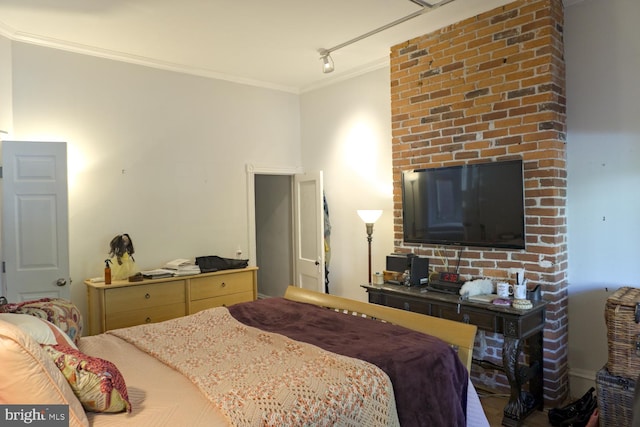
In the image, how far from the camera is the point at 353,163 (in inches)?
188

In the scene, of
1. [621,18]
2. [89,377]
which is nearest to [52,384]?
[89,377]

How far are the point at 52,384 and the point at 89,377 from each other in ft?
0.39

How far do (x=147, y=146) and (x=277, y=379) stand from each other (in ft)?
10.9

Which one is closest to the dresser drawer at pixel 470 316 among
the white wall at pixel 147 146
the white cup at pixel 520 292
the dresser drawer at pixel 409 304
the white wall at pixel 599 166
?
the dresser drawer at pixel 409 304

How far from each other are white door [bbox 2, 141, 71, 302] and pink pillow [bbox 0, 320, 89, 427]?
2.34m

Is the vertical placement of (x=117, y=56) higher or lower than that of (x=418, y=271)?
higher

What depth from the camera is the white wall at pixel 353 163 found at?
443 cm

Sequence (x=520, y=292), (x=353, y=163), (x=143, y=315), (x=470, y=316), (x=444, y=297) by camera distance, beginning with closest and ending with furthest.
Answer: (x=520, y=292)
(x=470, y=316)
(x=444, y=297)
(x=143, y=315)
(x=353, y=163)

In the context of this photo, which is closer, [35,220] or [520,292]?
[520,292]

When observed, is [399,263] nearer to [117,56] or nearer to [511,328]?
[511,328]

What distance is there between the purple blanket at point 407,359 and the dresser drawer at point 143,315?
1.78 meters

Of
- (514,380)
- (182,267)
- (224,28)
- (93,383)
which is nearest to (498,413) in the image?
(514,380)

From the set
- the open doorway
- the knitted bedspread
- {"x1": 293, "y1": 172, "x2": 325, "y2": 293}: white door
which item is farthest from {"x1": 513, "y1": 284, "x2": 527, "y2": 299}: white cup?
the open doorway

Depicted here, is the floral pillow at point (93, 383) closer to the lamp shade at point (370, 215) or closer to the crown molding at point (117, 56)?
the lamp shade at point (370, 215)
